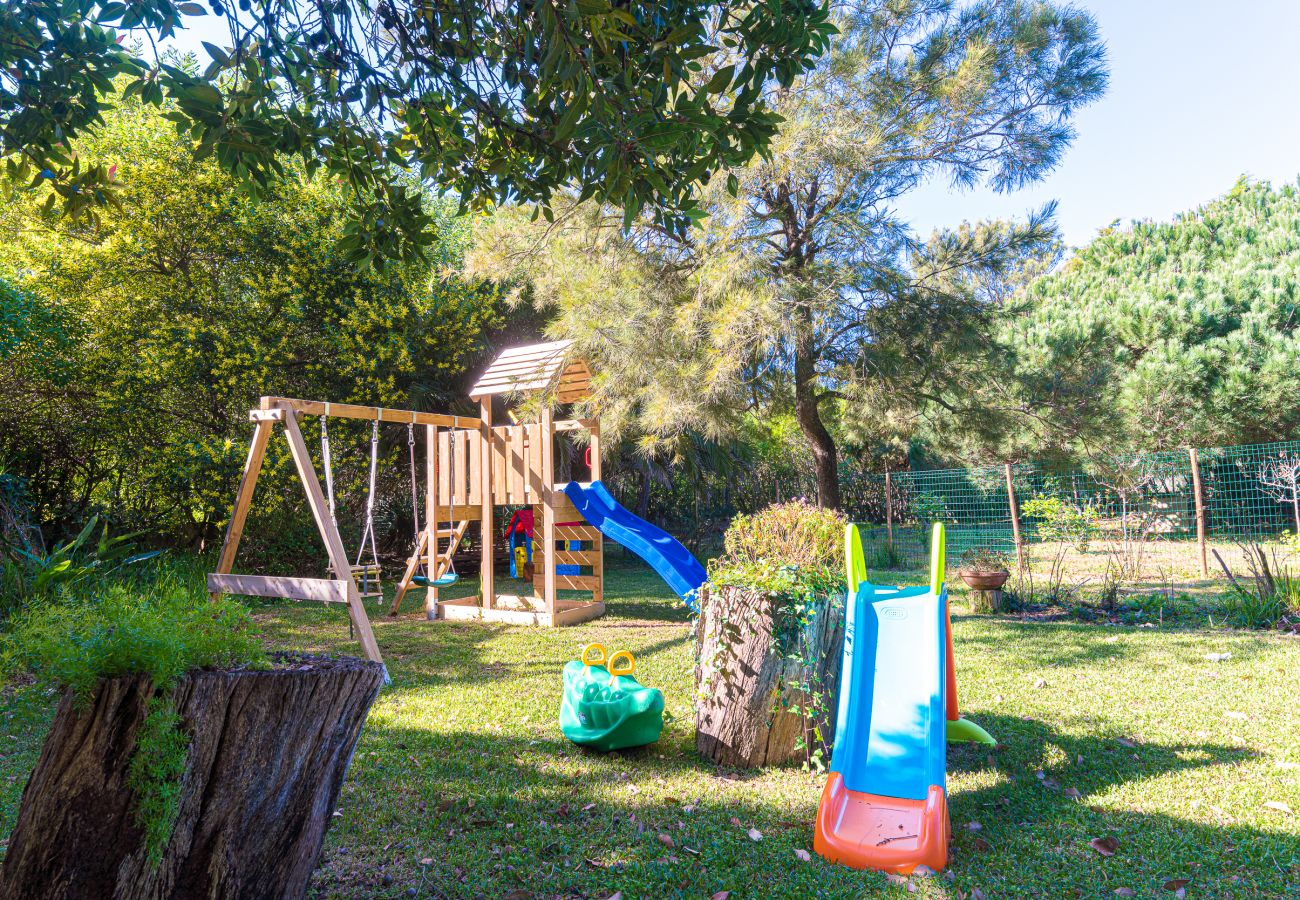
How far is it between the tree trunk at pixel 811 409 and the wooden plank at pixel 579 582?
2990 mm

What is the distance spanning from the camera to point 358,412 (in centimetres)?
681

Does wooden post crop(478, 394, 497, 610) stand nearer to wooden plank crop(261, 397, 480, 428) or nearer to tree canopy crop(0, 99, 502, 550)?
wooden plank crop(261, 397, 480, 428)

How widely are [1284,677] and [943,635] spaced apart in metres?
3.06

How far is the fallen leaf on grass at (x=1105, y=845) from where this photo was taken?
8.37ft

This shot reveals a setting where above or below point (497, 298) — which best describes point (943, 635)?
below

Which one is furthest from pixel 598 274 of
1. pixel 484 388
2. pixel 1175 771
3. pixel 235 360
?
pixel 1175 771

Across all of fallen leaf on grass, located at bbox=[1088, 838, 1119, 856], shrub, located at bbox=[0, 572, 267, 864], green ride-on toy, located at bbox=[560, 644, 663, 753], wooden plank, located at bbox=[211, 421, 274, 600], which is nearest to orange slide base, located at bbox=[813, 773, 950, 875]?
fallen leaf on grass, located at bbox=[1088, 838, 1119, 856]

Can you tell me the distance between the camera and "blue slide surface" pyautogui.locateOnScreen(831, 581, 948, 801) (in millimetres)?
2865

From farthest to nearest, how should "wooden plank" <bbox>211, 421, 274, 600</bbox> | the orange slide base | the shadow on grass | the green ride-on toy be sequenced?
"wooden plank" <bbox>211, 421, 274, 600</bbox>
the green ride-on toy
the orange slide base
the shadow on grass

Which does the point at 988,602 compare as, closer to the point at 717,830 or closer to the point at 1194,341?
the point at 717,830

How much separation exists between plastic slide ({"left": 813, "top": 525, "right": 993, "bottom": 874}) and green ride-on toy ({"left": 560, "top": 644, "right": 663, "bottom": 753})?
925 millimetres

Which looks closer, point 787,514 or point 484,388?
point 787,514

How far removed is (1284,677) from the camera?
15.1ft

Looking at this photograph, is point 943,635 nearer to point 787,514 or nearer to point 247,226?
point 787,514
